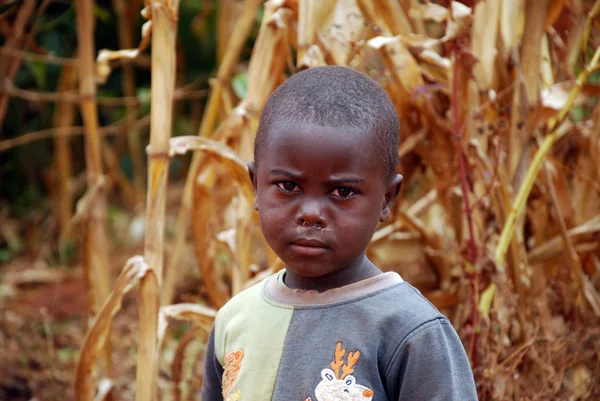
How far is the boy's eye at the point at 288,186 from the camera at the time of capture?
103 centimetres

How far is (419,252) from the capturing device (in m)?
2.43

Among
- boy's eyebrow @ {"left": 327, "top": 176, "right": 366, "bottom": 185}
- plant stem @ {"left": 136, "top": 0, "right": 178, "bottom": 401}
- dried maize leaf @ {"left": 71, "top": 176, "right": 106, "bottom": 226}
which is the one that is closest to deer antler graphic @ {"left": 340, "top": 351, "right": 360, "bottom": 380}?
boy's eyebrow @ {"left": 327, "top": 176, "right": 366, "bottom": 185}

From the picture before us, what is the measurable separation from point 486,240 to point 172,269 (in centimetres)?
86

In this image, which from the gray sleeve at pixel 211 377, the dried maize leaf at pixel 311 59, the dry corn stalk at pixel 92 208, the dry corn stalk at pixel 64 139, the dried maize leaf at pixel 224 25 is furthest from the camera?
the dry corn stalk at pixel 64 139

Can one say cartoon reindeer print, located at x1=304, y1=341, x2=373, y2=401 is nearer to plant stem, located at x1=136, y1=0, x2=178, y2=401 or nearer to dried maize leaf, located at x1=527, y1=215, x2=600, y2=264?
plant stem, located at x1=136, y1=0, x2=178, y2=401

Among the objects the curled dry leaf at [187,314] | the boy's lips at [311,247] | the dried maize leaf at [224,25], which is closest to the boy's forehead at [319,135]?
the boy's lips at [311,247]

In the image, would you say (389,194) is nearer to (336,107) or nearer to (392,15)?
(336,107)

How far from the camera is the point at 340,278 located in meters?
1.08

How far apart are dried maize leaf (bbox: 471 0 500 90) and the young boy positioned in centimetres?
69

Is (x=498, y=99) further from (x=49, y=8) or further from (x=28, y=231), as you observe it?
(x=28, y=231)

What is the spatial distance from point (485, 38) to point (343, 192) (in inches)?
33.3

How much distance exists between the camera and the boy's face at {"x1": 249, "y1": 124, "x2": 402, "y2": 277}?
1003mm

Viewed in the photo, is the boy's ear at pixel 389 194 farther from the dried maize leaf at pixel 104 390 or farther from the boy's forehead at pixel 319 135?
the dried maize leaf at pixel 104 390

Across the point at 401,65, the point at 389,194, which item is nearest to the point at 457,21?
the point at 401,65
